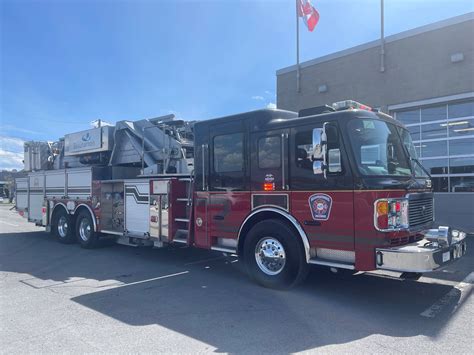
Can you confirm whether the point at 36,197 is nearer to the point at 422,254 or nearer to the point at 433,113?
the point at 422,254

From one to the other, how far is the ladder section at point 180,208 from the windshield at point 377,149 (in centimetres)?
331

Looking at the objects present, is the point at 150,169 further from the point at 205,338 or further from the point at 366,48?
the point at 366,48

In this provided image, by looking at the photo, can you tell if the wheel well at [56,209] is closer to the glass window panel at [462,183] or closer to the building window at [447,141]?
the building window at [447,141]

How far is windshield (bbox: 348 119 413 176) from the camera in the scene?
5098 mm

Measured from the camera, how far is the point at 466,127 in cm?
1192

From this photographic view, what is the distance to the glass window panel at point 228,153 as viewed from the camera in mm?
6355

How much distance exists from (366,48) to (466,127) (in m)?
4.50

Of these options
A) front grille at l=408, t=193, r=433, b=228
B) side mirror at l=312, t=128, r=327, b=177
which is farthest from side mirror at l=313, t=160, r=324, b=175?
front grille at l=408, t=193, r=433, b=228

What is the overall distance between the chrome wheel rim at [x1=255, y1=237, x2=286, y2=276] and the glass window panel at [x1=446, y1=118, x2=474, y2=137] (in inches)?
367

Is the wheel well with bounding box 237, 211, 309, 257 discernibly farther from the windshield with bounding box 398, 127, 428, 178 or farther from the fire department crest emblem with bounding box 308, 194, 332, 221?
the windshield with bounding box 398, 127, 428, 178

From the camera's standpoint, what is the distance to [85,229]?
33.1 ft

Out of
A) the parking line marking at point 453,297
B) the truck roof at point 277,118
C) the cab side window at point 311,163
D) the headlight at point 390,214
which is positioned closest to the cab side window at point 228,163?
the truck roof at point 277,118

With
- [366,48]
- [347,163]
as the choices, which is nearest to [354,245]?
[347,163]

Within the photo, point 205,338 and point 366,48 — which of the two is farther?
point 366,48
